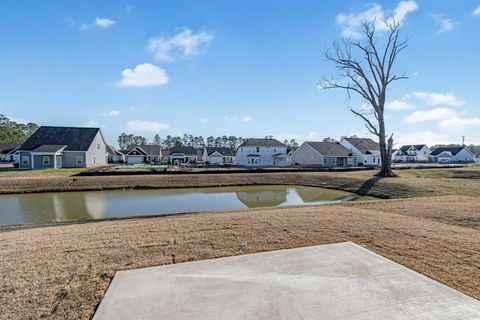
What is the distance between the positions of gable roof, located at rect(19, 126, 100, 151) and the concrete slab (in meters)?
36.1

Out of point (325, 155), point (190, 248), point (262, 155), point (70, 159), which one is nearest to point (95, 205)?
point (190, 248)

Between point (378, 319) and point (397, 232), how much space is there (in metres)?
3.73

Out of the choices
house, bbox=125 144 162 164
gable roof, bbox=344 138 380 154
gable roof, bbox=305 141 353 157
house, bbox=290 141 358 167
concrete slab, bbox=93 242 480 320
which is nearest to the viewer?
concrete slab, bbox=93 242 480 320

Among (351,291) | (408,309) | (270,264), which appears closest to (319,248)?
(270,264)

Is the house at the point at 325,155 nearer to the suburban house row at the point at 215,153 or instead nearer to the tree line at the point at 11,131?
the suburban house row at the point at 215,153

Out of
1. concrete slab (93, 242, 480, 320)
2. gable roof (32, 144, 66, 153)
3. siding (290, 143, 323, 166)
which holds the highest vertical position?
gable roof (32, 144, 66, 153)

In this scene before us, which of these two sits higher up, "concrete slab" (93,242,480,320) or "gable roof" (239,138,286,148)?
"gable roof" (239,138,286,148)

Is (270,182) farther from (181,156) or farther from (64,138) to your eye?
(181,156)

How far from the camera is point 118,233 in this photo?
6.21 metres

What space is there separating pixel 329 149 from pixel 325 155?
2529mm

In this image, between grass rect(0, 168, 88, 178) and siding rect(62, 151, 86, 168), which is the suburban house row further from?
grass rect(0, 168, 88, 178)

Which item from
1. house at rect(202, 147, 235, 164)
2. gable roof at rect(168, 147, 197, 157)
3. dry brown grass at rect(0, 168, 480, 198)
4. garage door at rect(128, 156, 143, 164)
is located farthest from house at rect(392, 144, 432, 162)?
garage door at rect(128, 156, 143, 164)

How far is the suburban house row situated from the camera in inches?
1308

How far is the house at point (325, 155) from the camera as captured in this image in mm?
45537
